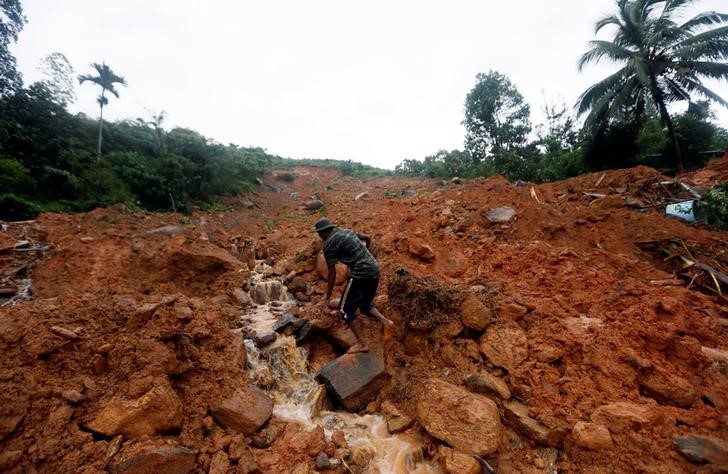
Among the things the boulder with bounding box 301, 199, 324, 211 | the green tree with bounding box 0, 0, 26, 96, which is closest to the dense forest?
the green tree with bounding box 0, 0, 26, 96

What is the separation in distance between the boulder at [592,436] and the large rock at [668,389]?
2.47 feet

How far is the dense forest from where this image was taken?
8281 mm

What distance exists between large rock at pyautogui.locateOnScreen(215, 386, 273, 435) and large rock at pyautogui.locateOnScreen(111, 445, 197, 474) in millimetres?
404

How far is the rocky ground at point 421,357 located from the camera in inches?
98.1

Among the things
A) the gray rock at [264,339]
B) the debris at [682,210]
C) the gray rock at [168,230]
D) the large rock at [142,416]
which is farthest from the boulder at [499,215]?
the gray rock at [168,230]

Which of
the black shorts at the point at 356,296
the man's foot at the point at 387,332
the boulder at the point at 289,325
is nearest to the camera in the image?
the black shorts at the point at 356,296

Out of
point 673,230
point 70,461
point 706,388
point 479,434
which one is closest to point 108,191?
point 70,461

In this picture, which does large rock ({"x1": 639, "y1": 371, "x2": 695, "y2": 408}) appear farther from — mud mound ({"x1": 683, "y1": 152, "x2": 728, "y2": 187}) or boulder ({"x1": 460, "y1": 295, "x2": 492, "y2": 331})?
mud mound ({"x1": 683, "y1": 152, "x2": 728, "y2": 187})

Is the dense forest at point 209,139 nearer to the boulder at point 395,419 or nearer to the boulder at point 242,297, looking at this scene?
the boulder at point 242,297

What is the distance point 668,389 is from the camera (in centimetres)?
278

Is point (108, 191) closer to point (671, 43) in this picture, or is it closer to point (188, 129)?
point (188, 129)

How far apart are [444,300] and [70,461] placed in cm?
385

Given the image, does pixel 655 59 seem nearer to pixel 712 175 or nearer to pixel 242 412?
pixel 712 175

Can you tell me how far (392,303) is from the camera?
13.9ft
